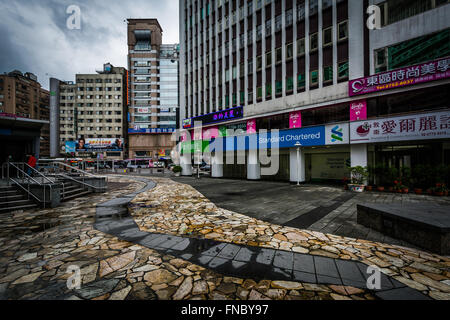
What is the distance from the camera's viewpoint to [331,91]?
13.9 m

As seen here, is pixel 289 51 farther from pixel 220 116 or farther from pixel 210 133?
pixel 210 133

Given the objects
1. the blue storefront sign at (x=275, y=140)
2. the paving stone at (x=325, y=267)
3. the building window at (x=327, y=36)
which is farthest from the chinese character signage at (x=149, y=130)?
the paving stone at (x=325, y=267)

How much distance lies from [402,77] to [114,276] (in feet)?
57.0

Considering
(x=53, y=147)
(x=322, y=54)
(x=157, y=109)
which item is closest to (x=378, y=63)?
(x=322, y=54)

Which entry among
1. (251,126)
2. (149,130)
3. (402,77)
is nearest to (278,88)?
(251,126)

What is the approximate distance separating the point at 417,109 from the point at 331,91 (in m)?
5.22

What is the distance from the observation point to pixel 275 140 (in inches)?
662

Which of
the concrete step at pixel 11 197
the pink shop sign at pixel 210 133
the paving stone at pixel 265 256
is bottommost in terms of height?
the paving stone at pixel 265 256

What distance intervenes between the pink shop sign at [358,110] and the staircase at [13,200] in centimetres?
1934

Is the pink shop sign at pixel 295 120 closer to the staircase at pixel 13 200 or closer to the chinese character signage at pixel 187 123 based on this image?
the chinese character signage at pixel 187 123

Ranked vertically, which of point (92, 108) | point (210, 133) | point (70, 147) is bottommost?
point (210, 133)

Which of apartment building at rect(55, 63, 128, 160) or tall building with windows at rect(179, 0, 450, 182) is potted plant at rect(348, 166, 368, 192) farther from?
apartment building at rect(55, 63, 128, 160)

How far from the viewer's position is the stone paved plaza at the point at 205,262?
2.50 meters
